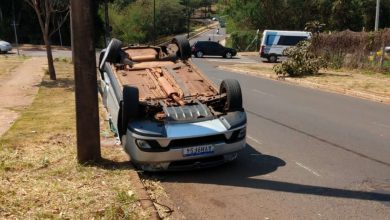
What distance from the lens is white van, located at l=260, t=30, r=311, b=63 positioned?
38.7m

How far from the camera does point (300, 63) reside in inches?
913

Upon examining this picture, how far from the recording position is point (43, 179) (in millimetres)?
6344

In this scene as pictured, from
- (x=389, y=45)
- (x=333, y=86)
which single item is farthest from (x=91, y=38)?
(x=389, y=45)

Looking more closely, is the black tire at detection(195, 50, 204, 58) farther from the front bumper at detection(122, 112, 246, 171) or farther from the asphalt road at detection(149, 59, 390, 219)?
the front bumper at detection(122, 112, 246, 171)

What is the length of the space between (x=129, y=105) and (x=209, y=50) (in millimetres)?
38062

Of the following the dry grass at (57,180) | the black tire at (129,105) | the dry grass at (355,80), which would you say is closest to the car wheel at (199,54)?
the dry grass at (355,80)

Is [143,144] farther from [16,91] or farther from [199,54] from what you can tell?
[199,54]

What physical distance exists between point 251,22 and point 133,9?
28.9 meters

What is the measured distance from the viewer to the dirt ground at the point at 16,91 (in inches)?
456

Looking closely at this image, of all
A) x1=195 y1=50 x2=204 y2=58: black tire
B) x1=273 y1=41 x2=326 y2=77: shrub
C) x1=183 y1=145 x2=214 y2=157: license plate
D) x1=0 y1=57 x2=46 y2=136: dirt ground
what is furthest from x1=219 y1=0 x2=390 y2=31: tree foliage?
x1=183 y1=145 x2=214 y2=157: license plate

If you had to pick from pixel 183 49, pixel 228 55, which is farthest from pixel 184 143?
pixel 228 55

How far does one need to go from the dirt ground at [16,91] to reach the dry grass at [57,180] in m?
1.28

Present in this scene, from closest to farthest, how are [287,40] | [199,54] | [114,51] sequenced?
[114,51] → [287,40] → [199,54]

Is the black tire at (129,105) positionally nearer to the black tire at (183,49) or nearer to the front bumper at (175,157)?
the front bumper at (175,157)
